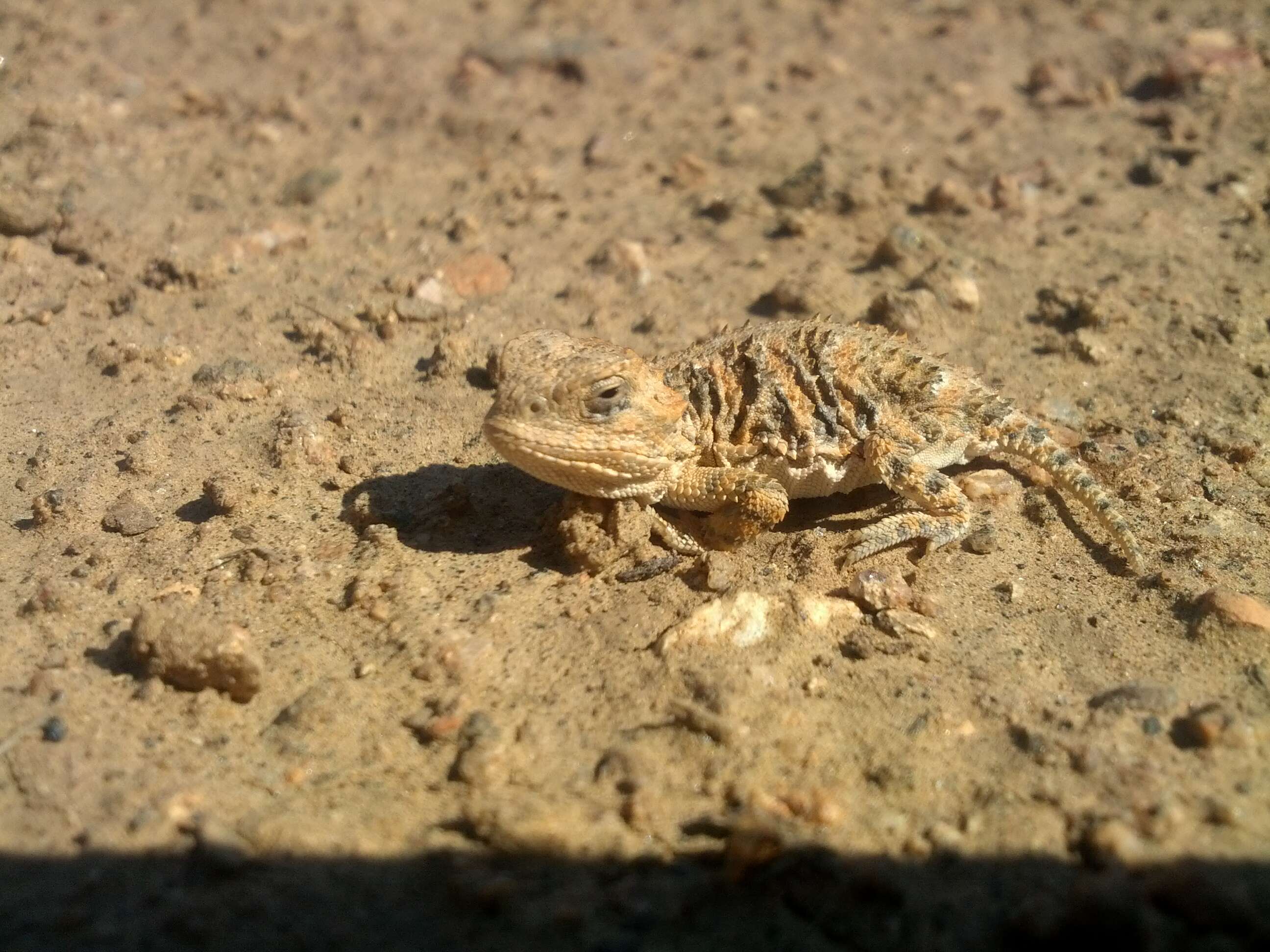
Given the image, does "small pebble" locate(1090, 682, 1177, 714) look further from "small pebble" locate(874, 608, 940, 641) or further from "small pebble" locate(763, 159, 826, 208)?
"small pebble" locate(763, 159, 826, 208)

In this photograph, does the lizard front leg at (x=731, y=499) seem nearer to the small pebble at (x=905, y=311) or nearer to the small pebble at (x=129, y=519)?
the small pebble at (x=905, y=311)

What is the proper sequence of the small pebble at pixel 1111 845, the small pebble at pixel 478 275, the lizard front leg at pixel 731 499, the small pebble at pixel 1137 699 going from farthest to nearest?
the small pebble at pixel 478 275 → the lizard front leg at pixel 731 499 → the small pebble at pixel 1137 699 → the small pebble at pixel 1111 845

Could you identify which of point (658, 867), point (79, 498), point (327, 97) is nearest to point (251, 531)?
point (79, 498)

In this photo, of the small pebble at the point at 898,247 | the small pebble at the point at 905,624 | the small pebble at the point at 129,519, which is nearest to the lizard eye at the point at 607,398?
the small pebble at the point at 905,624

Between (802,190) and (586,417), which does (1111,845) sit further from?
(802,190)

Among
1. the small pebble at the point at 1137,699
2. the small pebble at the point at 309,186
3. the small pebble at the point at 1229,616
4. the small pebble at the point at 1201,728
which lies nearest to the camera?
the small pebble at the point at 1201,728

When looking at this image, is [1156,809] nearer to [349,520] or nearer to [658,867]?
[658,867]
